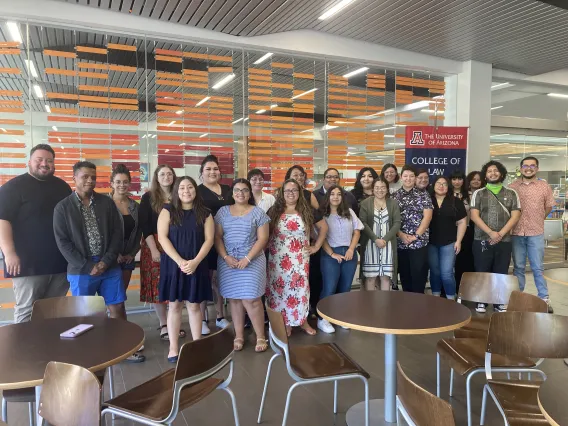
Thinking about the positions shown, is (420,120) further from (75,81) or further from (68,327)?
(68,327)

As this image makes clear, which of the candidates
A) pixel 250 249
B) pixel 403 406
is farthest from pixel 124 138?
pixel 403 406

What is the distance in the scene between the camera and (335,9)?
4562 mm

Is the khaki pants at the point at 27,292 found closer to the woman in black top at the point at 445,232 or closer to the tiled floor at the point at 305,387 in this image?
the tiled floor at the point at 305,387

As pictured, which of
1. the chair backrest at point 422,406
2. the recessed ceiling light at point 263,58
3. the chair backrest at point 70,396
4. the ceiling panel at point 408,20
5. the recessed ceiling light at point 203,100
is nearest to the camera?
the chair backrest at point 422,406

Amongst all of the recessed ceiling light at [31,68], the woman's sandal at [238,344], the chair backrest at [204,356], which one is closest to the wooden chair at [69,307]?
the chair backrest at [204,356]

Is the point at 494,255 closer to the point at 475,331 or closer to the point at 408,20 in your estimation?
the point at 475,331

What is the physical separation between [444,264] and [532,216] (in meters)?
1.27

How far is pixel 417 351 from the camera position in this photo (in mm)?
3727

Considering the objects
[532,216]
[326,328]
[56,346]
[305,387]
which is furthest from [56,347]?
[532,216]

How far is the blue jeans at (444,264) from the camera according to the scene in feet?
15.5

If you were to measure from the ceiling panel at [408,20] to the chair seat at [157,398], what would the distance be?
11.9 ft

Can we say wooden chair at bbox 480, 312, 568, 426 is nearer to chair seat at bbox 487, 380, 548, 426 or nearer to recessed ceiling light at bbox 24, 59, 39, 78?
chair seat at bbox 487, 380, 548, 426

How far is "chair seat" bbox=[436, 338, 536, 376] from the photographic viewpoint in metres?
2.30

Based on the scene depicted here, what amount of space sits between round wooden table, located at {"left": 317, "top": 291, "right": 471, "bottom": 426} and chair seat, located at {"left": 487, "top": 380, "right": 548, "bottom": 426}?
36 cm
